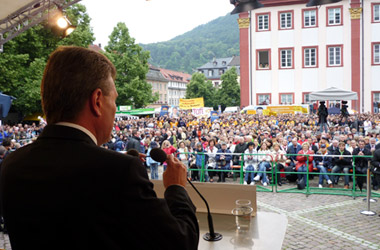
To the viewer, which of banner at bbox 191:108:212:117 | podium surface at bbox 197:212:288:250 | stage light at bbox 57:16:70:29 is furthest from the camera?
banner at bbox 191:108:212:117

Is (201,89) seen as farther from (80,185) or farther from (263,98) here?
(80,185)

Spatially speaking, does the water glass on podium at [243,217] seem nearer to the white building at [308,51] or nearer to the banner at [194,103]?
the banner at [194,103]

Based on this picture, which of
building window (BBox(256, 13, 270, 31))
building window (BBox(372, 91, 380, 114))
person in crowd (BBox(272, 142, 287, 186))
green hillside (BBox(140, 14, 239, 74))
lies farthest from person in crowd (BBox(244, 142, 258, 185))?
green hillside (BBox(140, 14, 239, 74))

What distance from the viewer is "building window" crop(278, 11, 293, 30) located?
119 feet

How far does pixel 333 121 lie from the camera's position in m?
24.0

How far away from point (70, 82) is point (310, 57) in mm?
37952

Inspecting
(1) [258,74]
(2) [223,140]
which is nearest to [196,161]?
(2) [223,140]

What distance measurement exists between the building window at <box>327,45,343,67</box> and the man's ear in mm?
38006

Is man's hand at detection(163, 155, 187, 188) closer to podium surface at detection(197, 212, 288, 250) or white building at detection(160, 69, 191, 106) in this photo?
podium surface at detection(197, 212, 288, 250)

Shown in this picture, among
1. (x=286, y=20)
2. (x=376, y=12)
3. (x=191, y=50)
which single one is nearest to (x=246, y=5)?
(x=286, y=20)

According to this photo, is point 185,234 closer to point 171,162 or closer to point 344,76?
point 171,162

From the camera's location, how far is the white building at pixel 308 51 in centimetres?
3506

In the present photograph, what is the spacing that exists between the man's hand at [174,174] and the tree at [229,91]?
8709 centimetres

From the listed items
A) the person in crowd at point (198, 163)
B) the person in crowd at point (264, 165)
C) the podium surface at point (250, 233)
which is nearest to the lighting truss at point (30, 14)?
the person in crowd at point (198, 163)
